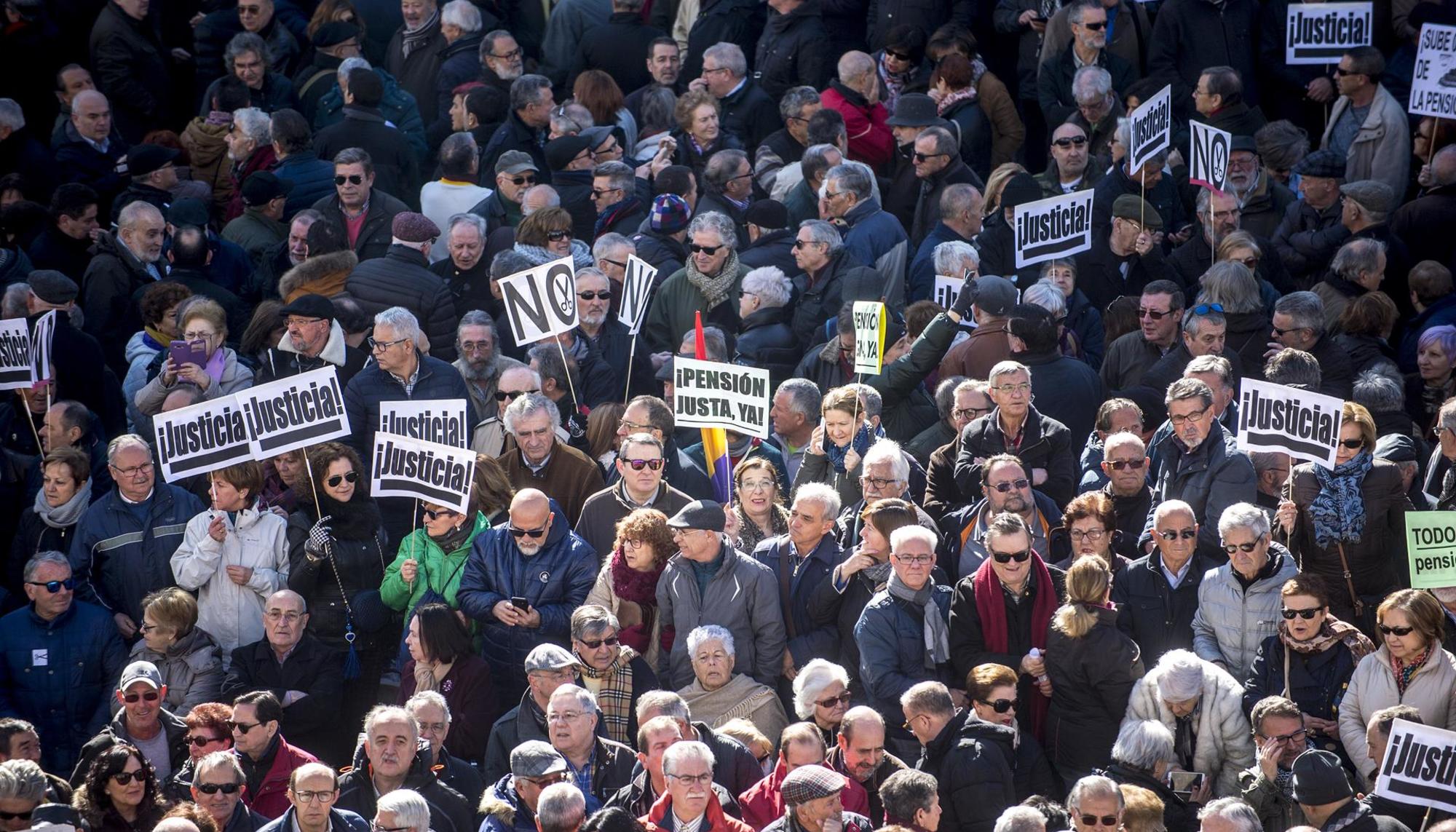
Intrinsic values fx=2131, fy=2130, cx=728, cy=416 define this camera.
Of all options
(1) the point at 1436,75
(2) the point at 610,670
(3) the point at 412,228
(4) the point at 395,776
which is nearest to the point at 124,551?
(4) the point at 395,776

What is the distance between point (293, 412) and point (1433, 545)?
207 inches

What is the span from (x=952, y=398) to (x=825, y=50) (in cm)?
520

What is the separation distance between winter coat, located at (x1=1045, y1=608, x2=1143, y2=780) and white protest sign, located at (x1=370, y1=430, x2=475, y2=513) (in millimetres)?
2804

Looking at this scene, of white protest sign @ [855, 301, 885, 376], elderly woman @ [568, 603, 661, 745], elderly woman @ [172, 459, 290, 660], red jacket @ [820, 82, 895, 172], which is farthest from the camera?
red jacket @ [820, 82, 895, 172]

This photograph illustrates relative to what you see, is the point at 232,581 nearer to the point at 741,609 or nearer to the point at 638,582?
the point at 638,582

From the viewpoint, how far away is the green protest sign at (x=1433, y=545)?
29.7 ft

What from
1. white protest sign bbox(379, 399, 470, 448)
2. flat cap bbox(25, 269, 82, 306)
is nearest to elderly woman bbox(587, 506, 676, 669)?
white protest sign bbox(379, 399, 470, 448)

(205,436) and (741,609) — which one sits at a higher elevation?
(205,436)

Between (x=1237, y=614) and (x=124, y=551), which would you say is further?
(x=124, y=551)

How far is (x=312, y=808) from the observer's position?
27.4ft

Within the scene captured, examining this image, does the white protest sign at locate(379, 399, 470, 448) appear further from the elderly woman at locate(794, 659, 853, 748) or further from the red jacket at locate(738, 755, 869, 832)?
the red jacket at locate(738, 755, 869, 832)

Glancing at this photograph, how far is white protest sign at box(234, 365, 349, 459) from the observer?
10164 mm

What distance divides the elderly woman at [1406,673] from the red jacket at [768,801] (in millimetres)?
2087

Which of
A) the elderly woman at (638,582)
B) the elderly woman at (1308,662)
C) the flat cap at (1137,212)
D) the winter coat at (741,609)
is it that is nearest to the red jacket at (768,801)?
the winter coat at (741,609)
